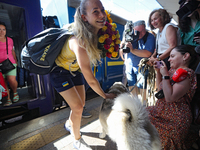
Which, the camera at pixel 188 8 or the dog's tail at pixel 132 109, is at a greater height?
the camera at pixel 188 8

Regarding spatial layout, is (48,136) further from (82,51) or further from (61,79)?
(82,51)

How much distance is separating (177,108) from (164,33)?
1.23 m

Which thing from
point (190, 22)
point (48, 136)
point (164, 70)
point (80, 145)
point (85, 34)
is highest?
point (190, 22)

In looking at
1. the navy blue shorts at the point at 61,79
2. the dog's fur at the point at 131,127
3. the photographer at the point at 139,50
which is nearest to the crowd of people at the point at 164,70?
the navy blue shorts at the point at 61,79

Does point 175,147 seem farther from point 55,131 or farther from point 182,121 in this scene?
point 55,131

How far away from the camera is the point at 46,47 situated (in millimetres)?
1380

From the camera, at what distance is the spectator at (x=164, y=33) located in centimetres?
164

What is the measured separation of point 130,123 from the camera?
91 centimetres

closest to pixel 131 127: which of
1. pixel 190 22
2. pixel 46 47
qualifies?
pixel 46 47

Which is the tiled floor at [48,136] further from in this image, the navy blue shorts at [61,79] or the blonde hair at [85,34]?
the blonde hair at [85,34]

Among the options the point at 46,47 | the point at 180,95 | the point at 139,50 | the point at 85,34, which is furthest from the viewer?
the point at 139,50

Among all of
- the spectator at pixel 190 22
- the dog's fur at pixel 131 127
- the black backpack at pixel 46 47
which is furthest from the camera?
the black backpack at pixel 46 47

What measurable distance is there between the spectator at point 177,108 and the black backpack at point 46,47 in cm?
133

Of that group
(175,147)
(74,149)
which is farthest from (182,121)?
(74,149)
